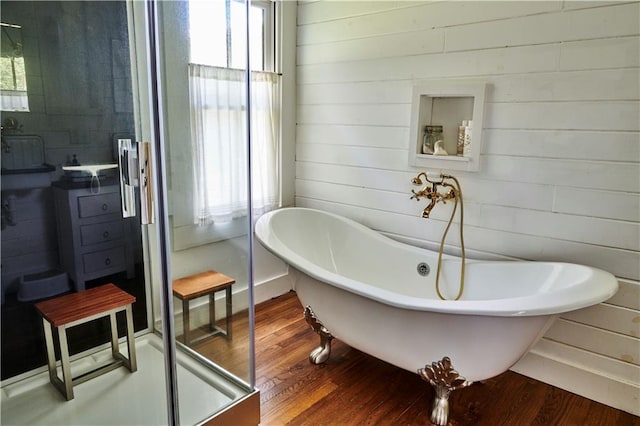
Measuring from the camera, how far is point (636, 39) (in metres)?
1.75

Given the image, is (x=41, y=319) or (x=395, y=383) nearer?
(x=41, y=319)

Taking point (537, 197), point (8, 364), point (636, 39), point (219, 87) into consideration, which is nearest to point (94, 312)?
point (8, 364)

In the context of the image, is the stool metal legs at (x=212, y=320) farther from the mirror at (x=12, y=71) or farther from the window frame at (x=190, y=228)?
the mirror at (x=12, y=71)

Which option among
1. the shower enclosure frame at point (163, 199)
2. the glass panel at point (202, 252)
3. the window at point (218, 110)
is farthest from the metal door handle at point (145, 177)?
the window at point (218, 110)

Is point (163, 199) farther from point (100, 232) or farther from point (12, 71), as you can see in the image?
point (12, 71)

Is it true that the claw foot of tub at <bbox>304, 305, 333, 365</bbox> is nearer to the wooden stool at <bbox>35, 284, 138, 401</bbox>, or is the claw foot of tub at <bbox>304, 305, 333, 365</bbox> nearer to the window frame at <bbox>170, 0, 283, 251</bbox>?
the window frame at <bbox>170, 0, 283, 251</bbox>

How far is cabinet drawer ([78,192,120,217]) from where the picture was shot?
83.0 inches

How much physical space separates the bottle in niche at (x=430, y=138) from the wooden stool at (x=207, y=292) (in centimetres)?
132

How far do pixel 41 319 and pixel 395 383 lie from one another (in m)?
1.73

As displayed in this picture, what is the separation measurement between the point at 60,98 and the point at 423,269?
2020mm

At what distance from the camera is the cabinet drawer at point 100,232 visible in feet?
7.05

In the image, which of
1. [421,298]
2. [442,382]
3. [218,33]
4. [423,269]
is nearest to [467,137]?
[423,269]

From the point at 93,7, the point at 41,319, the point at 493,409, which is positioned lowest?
the point at 493,409

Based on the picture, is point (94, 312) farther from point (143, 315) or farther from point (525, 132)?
point (525, 132)
